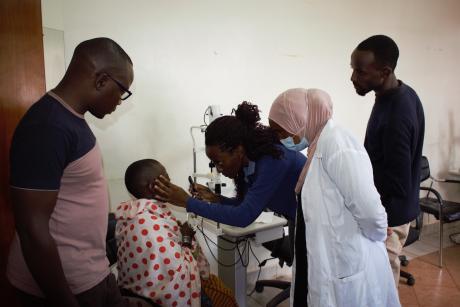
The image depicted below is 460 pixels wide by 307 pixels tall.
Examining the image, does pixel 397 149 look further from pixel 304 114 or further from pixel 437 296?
pixel 437 296

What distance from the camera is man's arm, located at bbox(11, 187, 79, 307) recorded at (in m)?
0.78

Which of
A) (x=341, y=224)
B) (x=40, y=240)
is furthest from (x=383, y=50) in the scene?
(x=40, y=240)

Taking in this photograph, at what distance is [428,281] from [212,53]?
252cm

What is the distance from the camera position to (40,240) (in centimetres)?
80

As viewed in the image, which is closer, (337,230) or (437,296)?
(337,230)

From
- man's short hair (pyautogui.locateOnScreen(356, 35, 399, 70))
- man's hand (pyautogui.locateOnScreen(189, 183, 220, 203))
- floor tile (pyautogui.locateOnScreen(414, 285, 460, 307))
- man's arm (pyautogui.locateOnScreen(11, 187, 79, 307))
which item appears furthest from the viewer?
floor tile (pyautogui.locateOnScreen(414, 285, 460, 307))

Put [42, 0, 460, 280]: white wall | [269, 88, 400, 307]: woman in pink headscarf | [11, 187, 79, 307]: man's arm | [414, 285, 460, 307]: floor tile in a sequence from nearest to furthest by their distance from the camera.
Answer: [11, 187, 79, 307]: man's arm < [269, 88, 400, 307]: woman in pink headscarf < [42, 0, 460, 280]: white wall < [414, 285, 460, 307]: floor tile

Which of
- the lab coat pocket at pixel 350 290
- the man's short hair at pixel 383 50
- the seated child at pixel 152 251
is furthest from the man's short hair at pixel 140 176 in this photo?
the man's short hair at pixel 383 50

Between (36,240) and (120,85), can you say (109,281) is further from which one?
(120,85)

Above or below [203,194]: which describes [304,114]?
above

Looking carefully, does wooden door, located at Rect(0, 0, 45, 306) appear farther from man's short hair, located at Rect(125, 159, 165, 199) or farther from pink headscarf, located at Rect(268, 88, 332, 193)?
pink headscarf, located at Rect(268, 88, 332, 193)

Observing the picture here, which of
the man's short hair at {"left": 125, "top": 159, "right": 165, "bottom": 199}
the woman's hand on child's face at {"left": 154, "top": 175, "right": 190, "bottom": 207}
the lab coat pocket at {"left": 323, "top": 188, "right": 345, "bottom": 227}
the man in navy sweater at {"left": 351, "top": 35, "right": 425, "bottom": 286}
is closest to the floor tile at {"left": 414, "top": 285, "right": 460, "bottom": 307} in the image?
the man in navy sweater at {"left": 351, "top": 35, "right": 425, "bottom": 286}

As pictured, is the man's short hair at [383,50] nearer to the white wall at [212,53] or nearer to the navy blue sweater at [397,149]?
the navy blue sweater at [397,149]

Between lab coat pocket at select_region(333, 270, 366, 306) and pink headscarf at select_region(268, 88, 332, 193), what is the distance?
1.18ft
